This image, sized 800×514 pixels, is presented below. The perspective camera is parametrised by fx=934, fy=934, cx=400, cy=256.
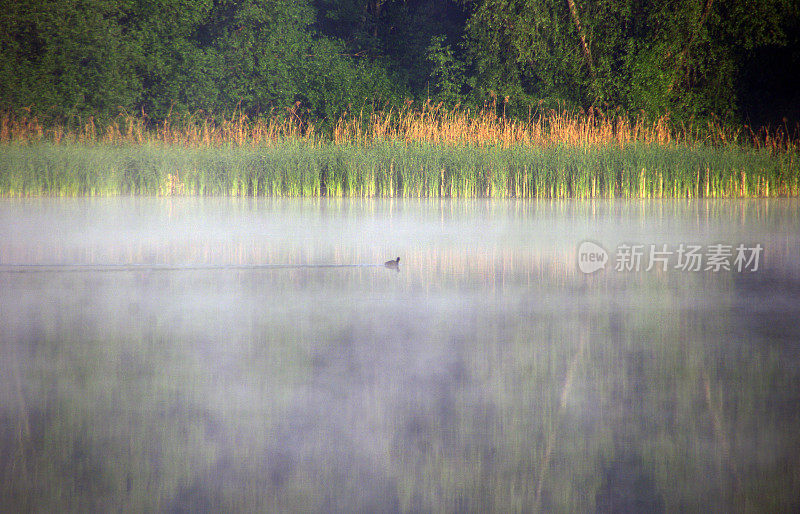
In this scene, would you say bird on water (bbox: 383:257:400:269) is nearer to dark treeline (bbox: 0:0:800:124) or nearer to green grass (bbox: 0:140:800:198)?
green grass (bbox: 0:140:800:198)

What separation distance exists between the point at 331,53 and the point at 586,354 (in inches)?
917

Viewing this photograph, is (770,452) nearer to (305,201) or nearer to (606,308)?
(606,308)

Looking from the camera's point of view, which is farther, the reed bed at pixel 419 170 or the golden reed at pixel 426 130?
the golden reed at pixel 426 130

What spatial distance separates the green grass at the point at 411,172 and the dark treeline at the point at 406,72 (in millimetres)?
7835

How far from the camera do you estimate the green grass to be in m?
13.8

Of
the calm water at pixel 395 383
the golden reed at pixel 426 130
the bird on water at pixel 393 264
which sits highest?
the calm water at pixel 395 383

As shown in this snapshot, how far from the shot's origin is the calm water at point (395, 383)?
7.05ft

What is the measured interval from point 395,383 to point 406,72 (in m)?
23.8

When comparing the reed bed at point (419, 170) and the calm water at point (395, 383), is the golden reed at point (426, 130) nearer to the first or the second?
the reed bed at point (419, 170)

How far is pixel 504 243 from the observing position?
7.51 meters

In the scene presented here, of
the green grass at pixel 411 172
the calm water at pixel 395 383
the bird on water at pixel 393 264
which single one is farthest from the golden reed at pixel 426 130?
the calm water at pixel 395 383

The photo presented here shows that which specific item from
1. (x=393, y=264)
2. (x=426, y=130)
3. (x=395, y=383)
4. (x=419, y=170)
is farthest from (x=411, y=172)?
(x=395, y=383)

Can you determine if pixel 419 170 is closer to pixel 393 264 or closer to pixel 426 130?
pixel 426 130

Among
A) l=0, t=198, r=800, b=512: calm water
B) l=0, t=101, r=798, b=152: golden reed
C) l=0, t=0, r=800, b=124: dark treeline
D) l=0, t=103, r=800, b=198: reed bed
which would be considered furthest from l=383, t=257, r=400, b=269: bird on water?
l=0, t=0, r=800, b=124: dark treeline
